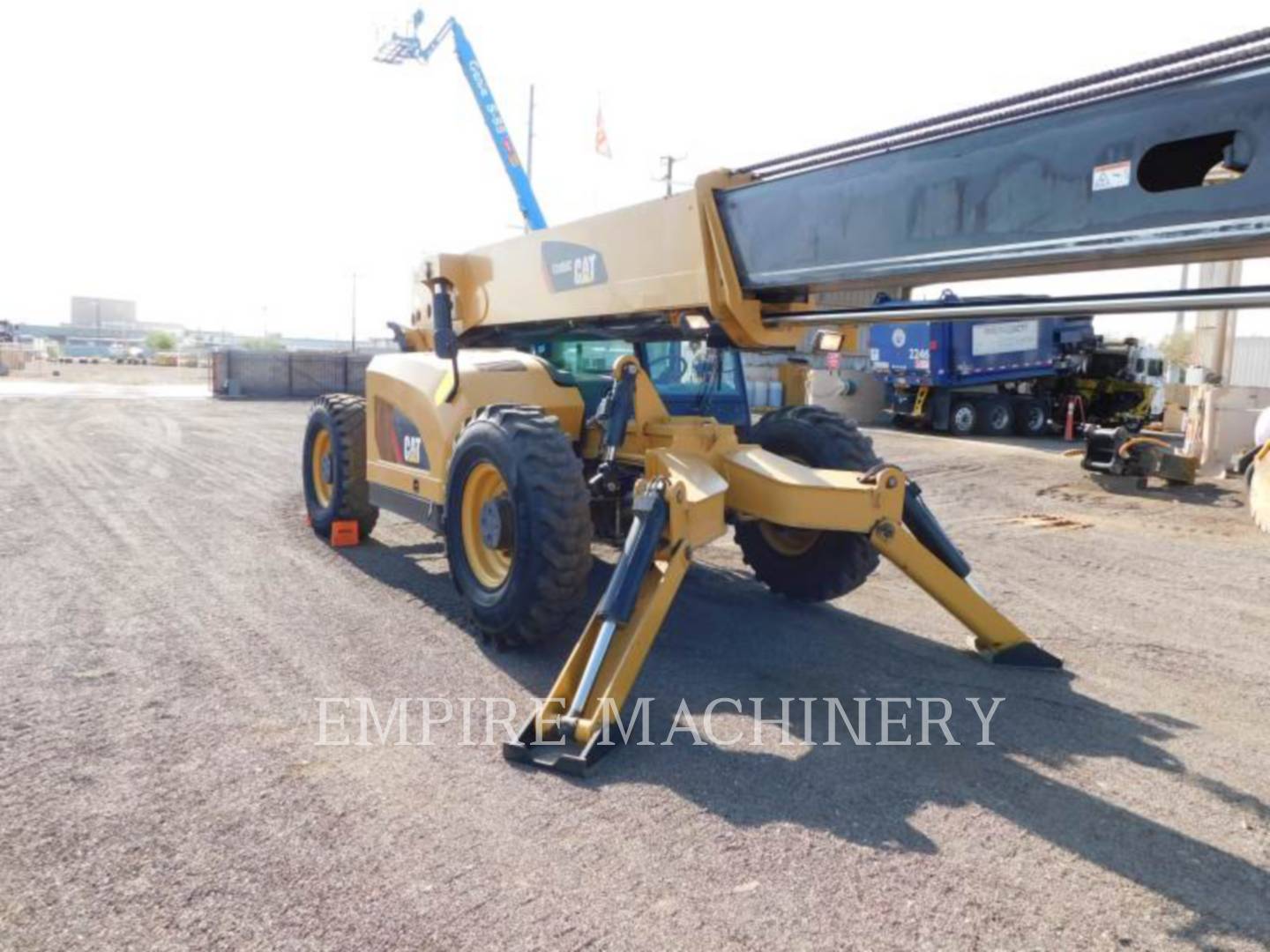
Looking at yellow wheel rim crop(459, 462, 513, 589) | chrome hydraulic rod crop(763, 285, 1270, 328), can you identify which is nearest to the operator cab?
yellow wheel rim crop(459, 462, 513, 589)

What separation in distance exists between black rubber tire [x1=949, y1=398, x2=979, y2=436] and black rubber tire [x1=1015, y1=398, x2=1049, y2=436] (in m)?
1.30

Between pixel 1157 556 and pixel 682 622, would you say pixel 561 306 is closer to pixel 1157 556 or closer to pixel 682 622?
pixel 682 622

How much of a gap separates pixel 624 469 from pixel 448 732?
225cm

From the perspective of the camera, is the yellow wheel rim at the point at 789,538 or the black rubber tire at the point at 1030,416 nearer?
the yellow wheel rim at the point at 789,538

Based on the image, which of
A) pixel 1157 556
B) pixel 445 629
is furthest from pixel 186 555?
pixel 1157 556

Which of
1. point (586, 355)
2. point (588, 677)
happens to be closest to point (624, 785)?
point (588, 677)

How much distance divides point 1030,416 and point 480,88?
15.9 m

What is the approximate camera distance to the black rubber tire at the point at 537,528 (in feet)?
16.1

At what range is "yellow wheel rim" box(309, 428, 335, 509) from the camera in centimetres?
884

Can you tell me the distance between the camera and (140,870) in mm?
3125

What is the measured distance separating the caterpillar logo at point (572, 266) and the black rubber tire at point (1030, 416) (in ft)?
68.4

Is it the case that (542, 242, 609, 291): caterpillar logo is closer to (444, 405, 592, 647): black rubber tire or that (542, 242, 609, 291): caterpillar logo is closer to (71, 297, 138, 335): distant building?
(444, 405, 592, 647): black rubber tire

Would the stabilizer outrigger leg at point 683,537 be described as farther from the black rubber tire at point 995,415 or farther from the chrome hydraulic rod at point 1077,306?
the black rubber tire at point 995,415

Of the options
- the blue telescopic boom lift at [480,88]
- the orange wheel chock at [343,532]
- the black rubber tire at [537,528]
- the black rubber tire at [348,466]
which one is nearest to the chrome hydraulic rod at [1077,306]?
the black rubber tire at [537,528]
